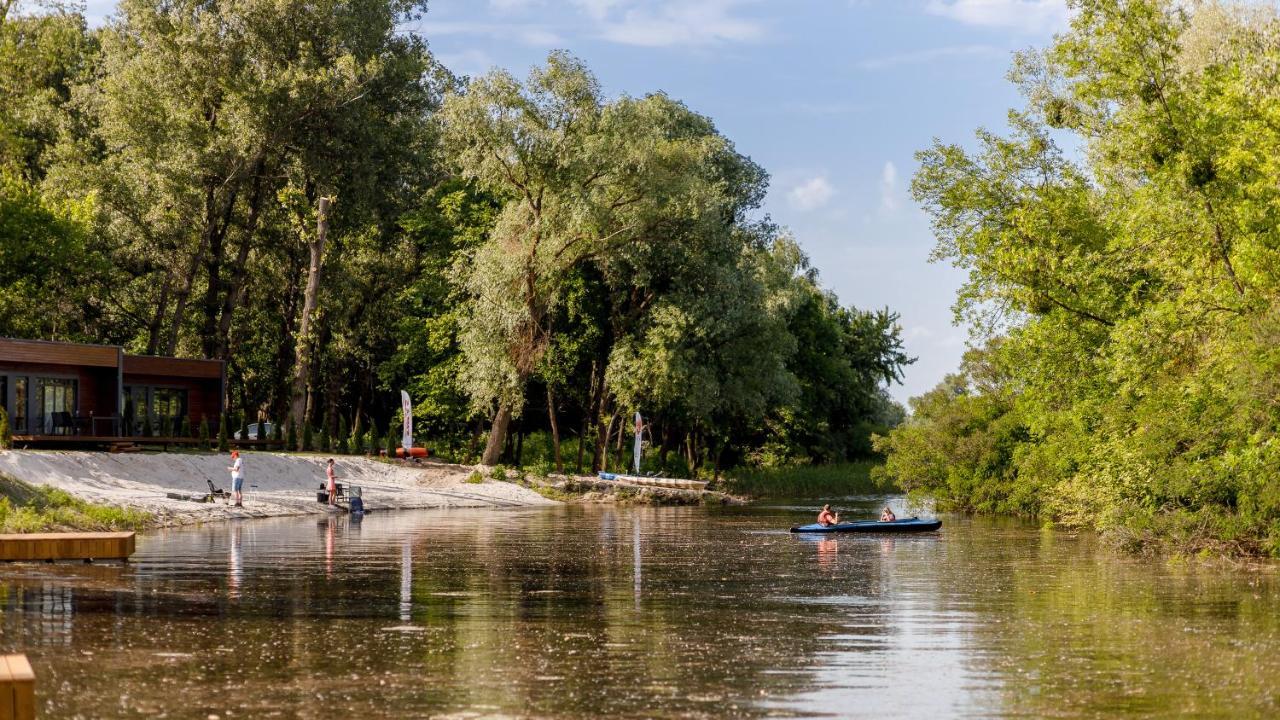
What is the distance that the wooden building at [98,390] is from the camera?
53281mm

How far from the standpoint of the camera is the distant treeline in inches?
2493

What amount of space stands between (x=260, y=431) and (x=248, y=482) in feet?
43.4

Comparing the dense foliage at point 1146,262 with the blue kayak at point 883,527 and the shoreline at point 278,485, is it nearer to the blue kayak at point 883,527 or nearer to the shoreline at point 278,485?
the blue kayak at point 883,527

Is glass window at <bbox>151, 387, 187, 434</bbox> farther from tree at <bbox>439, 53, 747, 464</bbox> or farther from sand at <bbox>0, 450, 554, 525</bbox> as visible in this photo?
tree at <bbox>439, 53, 747, 464</bbox>

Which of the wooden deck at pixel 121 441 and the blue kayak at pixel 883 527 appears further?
the wooden deck at pixel 121 441

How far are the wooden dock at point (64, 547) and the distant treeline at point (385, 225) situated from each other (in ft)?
123

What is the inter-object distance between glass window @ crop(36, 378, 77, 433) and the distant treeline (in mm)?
10247

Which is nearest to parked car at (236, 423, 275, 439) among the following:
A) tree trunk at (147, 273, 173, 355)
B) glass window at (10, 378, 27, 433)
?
tree trunk at (147, 273, 173, 355)

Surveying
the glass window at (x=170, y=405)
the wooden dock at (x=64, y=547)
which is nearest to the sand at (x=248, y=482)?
the glass window at (x=170, y=405)

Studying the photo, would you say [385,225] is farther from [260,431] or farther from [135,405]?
[135,405]

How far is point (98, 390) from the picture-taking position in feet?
187

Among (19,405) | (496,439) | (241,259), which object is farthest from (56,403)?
(496,439)

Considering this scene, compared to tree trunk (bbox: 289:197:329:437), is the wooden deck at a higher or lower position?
lower

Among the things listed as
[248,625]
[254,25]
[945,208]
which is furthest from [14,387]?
[248,625]
